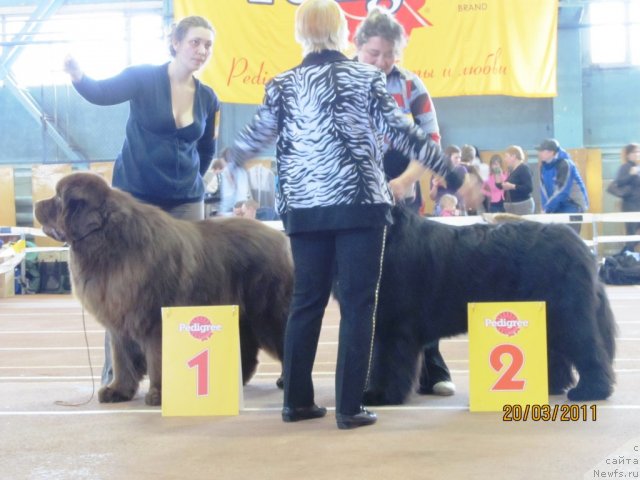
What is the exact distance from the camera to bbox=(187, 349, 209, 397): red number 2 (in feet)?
11.7

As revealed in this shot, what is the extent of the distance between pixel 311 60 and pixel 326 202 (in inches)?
21.7

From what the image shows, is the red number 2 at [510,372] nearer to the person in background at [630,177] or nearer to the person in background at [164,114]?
the person in background at [164,114]

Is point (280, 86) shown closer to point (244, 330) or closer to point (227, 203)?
point (227, 203)

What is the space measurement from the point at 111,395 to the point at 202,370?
63 centimetres

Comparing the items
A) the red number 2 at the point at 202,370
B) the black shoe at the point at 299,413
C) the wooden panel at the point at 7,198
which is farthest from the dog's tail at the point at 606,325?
the wooden panel at the point at 7,198

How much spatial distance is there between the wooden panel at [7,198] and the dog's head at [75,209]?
10464 millimetres

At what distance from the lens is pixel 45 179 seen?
13.3 meters

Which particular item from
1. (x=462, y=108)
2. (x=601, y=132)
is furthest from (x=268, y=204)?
(x=601, y=132)

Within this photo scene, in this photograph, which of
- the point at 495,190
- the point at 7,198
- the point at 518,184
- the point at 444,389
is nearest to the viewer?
the point at 444,389

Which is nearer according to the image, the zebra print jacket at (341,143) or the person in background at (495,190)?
the zebra print jacket at (341,143)

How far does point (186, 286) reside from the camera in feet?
12.5

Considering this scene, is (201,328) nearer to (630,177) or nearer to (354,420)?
(354,420)

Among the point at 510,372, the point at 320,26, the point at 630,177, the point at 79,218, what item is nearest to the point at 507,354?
the point at 510,372

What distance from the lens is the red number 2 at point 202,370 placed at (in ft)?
11.7
